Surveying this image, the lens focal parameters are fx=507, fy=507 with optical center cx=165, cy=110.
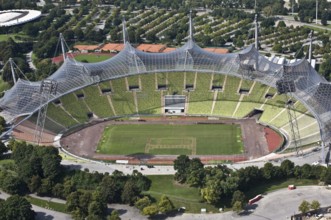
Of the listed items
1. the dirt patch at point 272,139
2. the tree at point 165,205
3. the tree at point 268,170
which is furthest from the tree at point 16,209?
the dirt patch at point 272,139

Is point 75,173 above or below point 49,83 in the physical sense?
below

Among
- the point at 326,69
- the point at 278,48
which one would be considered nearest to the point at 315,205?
the point at 326,69

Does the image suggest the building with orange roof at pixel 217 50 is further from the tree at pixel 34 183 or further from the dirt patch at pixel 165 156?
the tree at pixel 34 183

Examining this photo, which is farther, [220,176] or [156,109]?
[156,109]

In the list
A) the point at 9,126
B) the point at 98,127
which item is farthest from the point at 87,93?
the point at 9,126

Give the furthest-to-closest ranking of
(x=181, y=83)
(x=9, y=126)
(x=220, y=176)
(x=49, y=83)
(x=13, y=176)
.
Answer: (x=181, y=83), (x=9, y=126), (x=49, y=83), (x=13, y=176), (x=220, y=176)

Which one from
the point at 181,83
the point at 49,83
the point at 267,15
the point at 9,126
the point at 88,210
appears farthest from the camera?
the point at 267,15

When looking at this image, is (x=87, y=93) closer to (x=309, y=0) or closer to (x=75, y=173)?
(x=75, y=173)

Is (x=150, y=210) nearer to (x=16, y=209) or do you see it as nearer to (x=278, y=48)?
(x=16, y=209)
